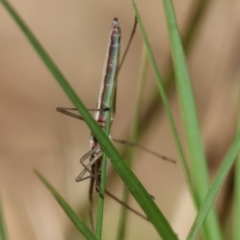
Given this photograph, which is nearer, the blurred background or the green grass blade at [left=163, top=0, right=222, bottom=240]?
the green grass blade at [left=163, top=0, right=222, bottom=240]

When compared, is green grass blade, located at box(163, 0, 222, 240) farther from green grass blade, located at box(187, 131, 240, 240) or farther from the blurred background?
the blurred background

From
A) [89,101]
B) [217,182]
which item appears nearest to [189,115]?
[217,182]

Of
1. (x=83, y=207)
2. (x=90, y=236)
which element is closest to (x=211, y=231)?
(x=90, y=236)

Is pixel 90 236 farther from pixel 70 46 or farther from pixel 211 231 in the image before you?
pixel 70 46

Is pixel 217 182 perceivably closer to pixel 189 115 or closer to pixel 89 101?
pixel 189 115

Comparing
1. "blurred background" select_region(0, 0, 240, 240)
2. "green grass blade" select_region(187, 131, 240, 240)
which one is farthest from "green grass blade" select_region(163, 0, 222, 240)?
"blurred background" select_region(0, 0, 240, 240)
